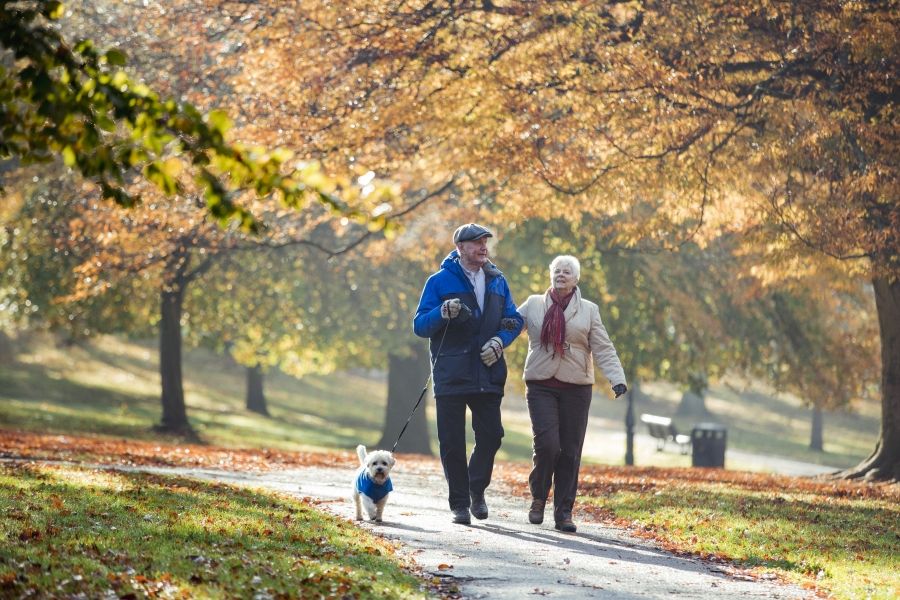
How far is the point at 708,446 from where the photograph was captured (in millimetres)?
25141

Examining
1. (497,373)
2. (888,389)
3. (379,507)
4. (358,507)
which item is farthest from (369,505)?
(888,389)

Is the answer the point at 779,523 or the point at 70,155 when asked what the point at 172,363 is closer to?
the point at 779,523

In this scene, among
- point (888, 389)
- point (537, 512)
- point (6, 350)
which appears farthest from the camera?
point (6, 350)

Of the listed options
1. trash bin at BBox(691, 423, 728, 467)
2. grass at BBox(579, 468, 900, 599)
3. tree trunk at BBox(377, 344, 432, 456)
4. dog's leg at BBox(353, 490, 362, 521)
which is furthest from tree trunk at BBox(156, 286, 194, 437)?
dog's leg at BBox(353, 490, 362, 521)

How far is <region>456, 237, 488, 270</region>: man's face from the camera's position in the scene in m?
9.36

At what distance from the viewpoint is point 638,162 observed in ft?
48.1

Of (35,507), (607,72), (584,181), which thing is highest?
(607,72)

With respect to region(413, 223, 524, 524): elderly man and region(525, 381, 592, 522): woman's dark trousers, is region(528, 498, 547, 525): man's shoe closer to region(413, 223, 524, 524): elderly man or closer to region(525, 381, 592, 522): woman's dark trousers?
region(525, 381, 592, 522): woman's dark trousers

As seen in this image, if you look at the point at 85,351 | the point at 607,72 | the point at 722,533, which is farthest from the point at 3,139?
the point at 85,351

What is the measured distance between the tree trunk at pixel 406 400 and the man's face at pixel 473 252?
19053mm

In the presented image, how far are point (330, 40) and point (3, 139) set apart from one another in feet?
34.7

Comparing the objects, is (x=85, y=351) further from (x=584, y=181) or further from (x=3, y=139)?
(x=3, y=139)

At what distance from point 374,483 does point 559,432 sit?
1.53 metres

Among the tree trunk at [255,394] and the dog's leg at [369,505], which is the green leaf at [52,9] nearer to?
the dog's leg at [369,505]
